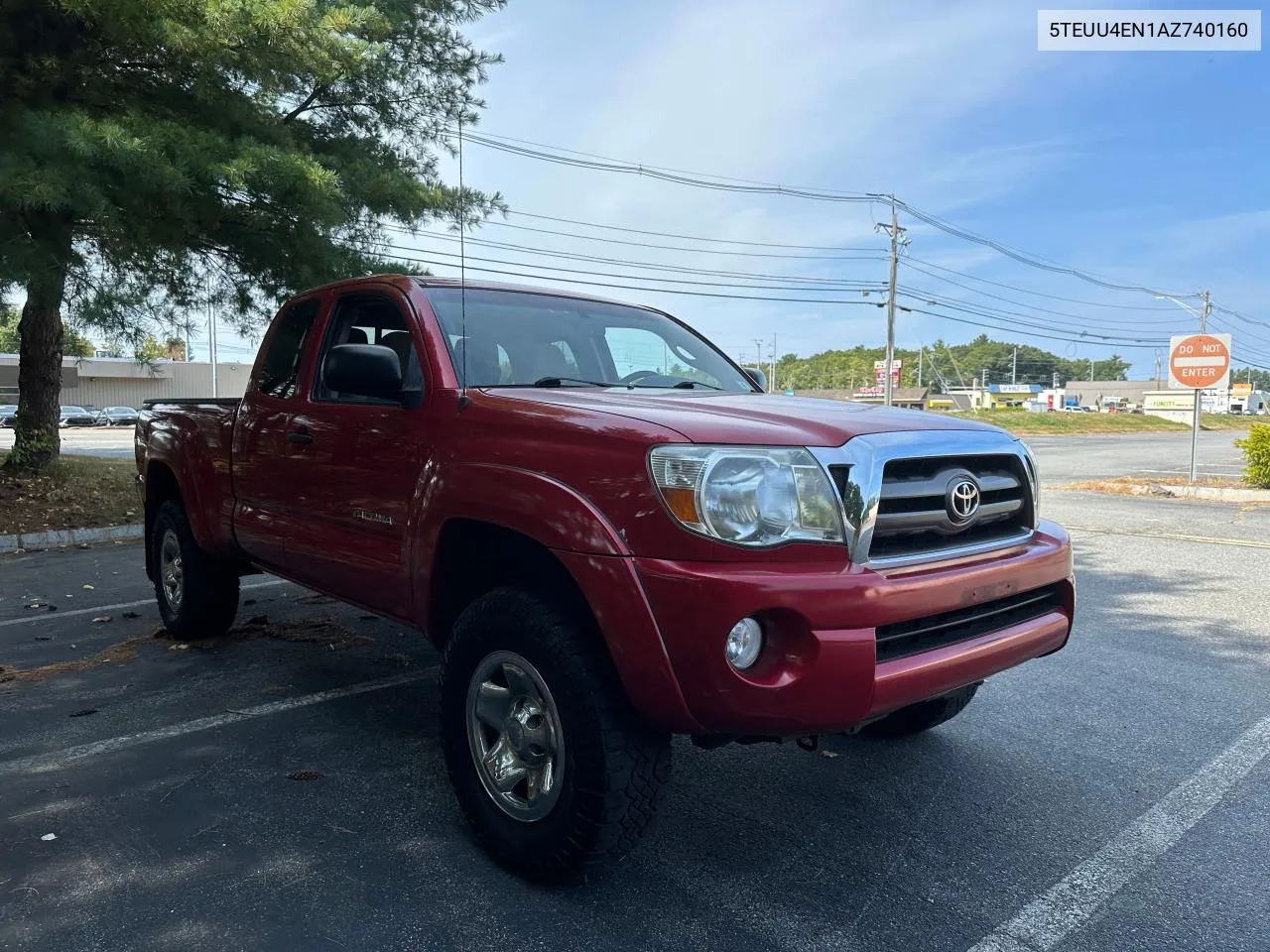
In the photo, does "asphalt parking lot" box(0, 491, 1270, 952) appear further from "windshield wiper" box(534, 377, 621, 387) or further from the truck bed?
"windshield wiper" box(534, 377, 621, 387)

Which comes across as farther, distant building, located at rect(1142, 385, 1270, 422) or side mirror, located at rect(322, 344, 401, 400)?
distant building, located at rect(1142, 385, 1270, 422)

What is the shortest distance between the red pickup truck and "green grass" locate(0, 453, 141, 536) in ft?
24.7

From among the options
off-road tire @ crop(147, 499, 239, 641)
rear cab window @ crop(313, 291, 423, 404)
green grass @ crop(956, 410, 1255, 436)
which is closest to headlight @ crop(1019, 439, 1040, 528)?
rear cab window @ crop(313, 291, 423, 404)

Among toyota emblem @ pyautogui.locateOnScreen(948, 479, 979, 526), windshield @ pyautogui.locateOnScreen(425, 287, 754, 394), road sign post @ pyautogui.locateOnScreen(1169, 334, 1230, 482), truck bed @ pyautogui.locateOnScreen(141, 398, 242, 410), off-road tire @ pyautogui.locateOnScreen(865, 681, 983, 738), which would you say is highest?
road sign post @ pyautogui.locateOnScreen(1169, 334, 1230, 482)

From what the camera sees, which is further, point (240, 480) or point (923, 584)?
point (240, 480)

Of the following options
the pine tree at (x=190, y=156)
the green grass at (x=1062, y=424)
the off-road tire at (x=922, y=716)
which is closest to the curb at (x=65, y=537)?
the pine tree at (x=190, y=156)

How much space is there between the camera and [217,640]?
5.43 m

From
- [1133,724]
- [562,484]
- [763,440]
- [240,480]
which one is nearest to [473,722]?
[562,484]

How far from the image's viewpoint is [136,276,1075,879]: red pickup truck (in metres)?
2.32

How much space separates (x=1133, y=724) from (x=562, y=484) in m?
3.15

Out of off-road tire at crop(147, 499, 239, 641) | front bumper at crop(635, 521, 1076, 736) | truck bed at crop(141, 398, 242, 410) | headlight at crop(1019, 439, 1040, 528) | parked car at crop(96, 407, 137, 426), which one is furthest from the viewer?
parked car at crop(96, 407, 137, 426)

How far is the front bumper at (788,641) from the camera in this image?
7.42 ft

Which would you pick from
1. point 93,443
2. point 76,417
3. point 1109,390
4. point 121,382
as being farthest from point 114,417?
point 1109,390

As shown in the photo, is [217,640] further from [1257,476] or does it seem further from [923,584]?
[1257,476]
